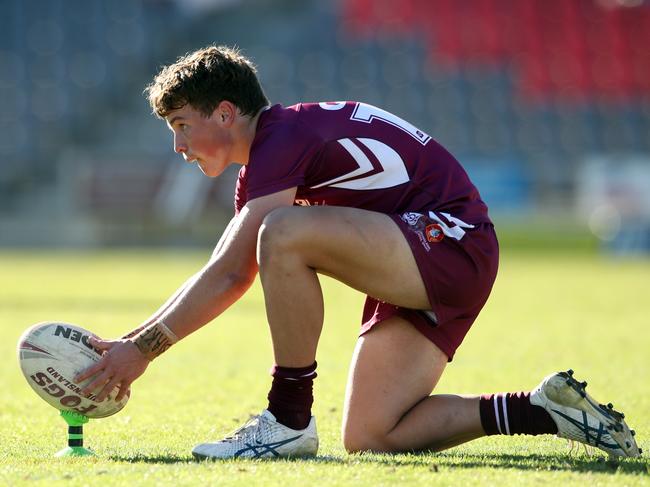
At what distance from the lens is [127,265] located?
2016 centimetres

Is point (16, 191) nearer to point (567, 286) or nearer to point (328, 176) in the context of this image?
point (567, 286)

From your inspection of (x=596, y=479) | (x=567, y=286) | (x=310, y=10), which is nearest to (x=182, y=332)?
(x=596, y=479)

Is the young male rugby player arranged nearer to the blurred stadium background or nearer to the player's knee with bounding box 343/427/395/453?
the player's knee with bounding box 343/427/395/453

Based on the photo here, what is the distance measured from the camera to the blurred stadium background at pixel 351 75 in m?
26.6

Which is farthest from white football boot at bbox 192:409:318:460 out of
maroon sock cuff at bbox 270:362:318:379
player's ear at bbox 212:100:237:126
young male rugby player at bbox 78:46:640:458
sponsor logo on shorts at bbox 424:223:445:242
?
player's ear at bbox 212:100:237:126

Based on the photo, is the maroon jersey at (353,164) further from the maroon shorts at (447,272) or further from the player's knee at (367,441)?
the player's knee at (367,441)

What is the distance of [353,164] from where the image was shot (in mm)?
4488

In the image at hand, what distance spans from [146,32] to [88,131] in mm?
3269

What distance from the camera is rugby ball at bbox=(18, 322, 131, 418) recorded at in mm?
4371

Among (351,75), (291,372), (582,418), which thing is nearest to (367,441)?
(291,372)

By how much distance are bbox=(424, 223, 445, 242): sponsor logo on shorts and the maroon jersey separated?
113 mm

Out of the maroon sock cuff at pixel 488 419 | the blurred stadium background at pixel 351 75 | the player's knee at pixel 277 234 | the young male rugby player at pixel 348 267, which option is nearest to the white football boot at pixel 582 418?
the young male rugby player at pixel 348 267

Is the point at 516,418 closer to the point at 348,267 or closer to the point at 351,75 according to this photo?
the point at 348,267

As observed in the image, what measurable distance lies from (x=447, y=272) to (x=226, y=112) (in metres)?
1.07
